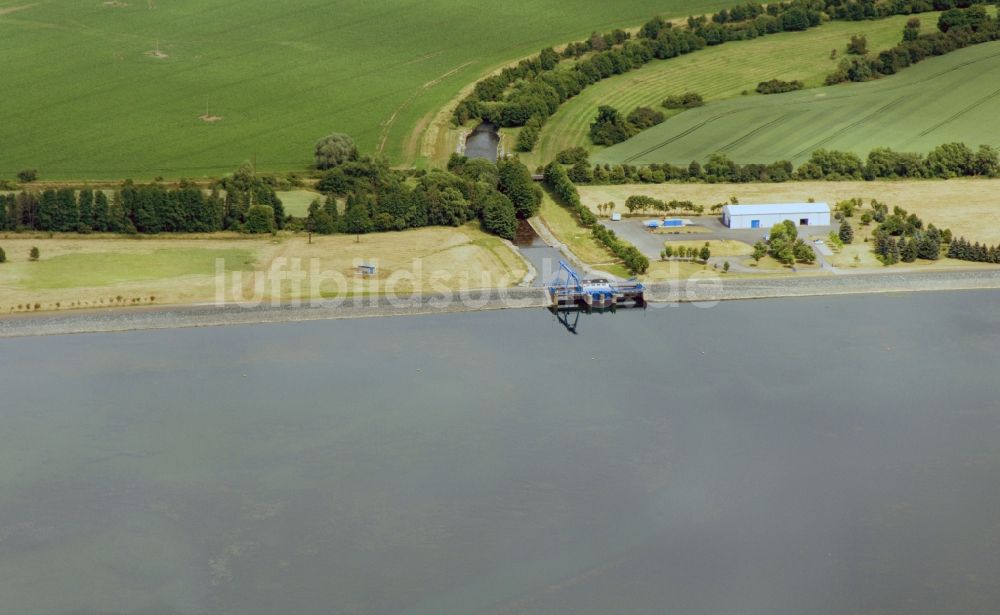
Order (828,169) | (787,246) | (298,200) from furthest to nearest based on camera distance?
1. (828,169)
2. (298,200)
3. (787,246)

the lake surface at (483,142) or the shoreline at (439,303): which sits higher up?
the lake surface at (483,142)

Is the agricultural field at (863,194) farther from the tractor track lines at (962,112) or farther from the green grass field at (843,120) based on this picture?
the tractor track lines at (962,112)

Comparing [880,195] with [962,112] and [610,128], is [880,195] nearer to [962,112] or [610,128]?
[962,112]

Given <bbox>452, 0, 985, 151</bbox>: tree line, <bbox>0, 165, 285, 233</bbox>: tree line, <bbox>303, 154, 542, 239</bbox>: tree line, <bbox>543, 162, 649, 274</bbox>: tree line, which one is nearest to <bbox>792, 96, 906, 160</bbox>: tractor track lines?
<bbox>452, 0, 985, 151</bbox>: tree line

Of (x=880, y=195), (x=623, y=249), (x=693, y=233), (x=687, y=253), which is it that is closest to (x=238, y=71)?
(x=693, y=233)

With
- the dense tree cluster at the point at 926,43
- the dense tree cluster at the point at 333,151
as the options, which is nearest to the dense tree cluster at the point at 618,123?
the dense tree cluster at the point at 926,43

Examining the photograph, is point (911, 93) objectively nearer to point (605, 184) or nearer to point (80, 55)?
point (605, 184)
